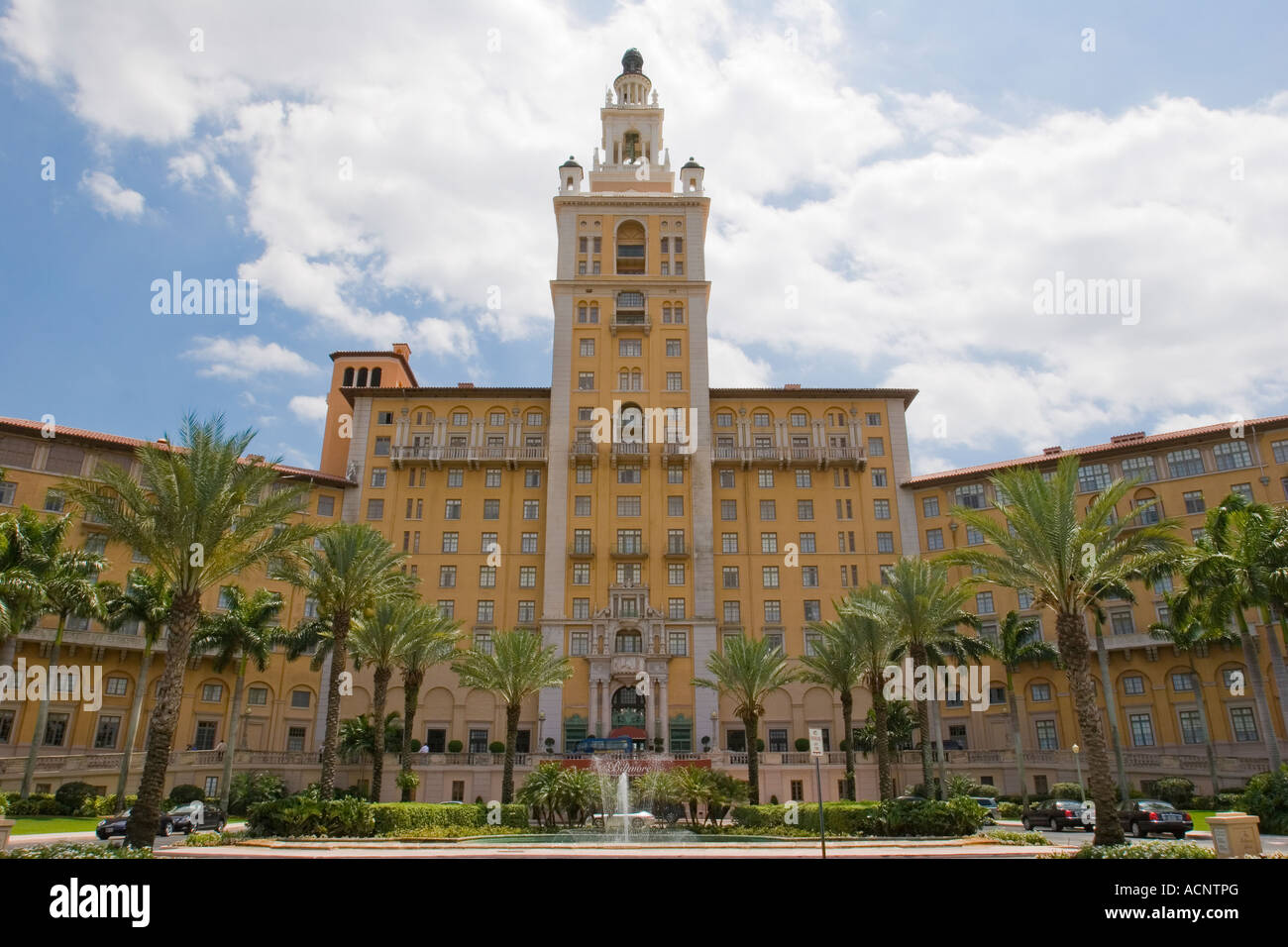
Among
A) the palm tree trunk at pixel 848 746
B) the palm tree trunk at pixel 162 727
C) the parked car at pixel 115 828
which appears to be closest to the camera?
the palm tree trunk at pixel 162 727

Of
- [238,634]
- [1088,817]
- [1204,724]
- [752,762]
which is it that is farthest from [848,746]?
[238,634]

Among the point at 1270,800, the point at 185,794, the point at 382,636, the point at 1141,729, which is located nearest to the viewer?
the point at 1270,800

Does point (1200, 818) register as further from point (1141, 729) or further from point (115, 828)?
point (115, 828)

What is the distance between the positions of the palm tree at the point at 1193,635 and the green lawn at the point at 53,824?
45405 mm

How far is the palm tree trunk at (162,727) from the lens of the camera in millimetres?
19891

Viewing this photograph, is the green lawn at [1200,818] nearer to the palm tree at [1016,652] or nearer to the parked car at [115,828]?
the palm tree at [1016,652]

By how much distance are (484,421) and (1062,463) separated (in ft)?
155

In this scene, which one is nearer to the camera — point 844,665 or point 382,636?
point 382,636

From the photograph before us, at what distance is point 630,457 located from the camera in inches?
2400

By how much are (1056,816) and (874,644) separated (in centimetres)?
1004

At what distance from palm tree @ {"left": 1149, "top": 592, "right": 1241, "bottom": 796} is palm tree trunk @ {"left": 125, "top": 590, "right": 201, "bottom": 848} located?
36.2m

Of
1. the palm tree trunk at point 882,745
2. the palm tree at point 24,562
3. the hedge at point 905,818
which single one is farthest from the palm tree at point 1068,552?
the palm tree at point 24,562

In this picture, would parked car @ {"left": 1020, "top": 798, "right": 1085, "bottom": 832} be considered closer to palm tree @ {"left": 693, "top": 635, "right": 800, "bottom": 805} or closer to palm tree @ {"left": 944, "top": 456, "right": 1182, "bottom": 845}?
palm tree @ {"left": 693, "top": 635, "right": 800, "bottom": 805}

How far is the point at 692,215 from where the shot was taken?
222 feet
